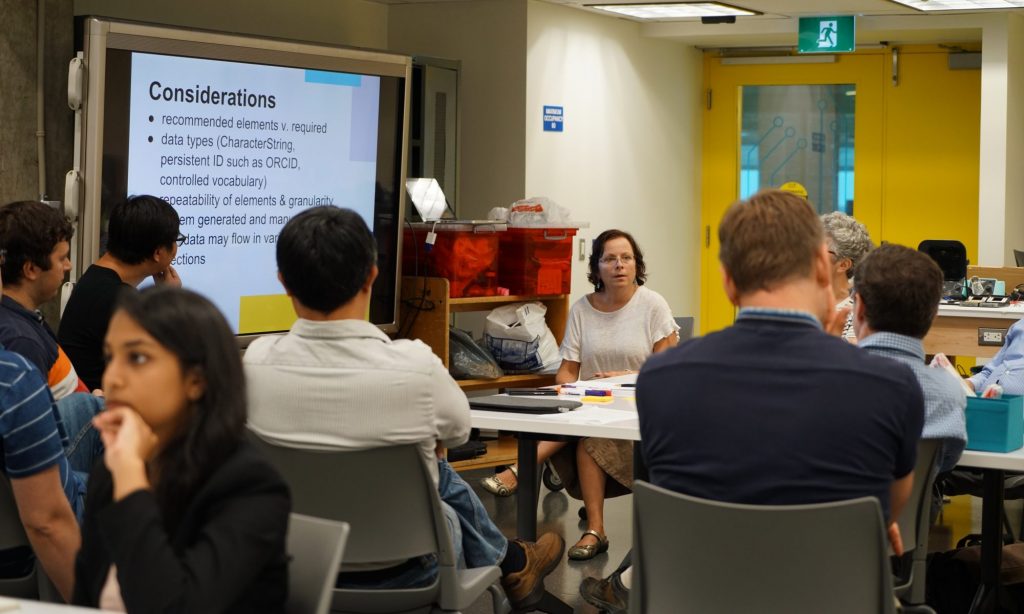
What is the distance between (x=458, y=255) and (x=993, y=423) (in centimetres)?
388

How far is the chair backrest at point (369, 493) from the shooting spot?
103 inches

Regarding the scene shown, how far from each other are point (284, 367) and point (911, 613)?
1.39 m

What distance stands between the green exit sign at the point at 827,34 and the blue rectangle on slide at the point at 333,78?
144 inches

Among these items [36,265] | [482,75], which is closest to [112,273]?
[36,265]

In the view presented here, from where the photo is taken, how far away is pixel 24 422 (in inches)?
100

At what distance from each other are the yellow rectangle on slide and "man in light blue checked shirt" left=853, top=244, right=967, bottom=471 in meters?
3.54

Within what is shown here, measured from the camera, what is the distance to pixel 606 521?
5.66 meters

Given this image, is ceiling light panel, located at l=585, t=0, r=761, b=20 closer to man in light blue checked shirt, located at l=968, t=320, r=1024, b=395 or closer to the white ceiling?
the white ceiling

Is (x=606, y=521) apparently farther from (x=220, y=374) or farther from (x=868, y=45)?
(x=868, y=45)

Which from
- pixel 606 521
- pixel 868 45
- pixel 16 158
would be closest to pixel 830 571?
pixel 606 521

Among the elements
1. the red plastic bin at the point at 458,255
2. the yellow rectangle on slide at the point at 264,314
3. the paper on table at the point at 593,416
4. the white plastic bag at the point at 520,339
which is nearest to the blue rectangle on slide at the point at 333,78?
the red plastic bin at the point at 458,255

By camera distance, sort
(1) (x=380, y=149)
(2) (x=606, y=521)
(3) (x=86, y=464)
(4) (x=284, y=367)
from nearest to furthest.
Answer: (4) (x=284, y=367)
(3) (x=86, y=464)
(2) (x=606, y=521)
(1) (x=380, y=149)

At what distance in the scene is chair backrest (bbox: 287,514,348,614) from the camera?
196cm

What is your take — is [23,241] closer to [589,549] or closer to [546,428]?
[546,428]
